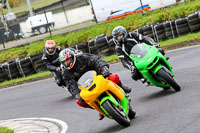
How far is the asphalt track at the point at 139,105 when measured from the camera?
7.96 metres

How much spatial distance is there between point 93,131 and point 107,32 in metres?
15.3

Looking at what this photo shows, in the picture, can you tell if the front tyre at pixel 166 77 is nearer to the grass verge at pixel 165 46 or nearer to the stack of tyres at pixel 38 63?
the grass verge at pixel 165 46

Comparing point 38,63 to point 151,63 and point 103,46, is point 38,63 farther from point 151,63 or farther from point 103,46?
point 151,63

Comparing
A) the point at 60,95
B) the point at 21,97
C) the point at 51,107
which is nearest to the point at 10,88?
the point at 21,97

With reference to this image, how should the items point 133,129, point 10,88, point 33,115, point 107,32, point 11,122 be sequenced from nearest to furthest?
point 133,129 < point 11,122 < point 33,115 < point 10,88 < point 107,32

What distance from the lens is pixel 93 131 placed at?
30.4 feet

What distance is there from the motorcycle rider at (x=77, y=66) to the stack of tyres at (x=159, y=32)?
10.7 m

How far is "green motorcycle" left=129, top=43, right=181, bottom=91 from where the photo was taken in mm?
9961

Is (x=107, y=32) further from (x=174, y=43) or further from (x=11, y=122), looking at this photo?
(x=11, y=122)

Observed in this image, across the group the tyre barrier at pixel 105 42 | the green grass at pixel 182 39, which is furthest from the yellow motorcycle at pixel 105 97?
the tyre barrier at pixel 105 42

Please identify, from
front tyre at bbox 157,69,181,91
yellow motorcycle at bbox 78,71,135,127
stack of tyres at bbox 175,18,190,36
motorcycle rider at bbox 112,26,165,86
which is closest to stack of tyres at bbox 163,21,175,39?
stack of tyres at bbox 175,18,190,36

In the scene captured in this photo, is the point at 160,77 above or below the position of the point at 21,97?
above

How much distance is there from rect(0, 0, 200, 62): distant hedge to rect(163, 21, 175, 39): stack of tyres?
220 centimetres

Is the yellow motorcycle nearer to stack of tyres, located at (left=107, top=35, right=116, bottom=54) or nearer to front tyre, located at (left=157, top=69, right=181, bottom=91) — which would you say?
front tyre, located at (left=157, top=69, right=181, bottom=91)
